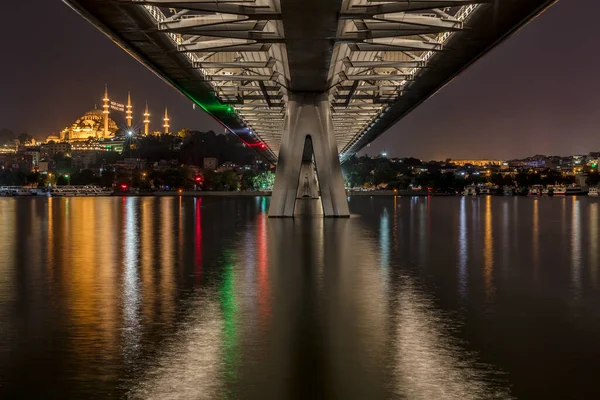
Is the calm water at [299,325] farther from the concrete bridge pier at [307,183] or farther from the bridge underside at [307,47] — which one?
the concrete bridge pier at [307,183]

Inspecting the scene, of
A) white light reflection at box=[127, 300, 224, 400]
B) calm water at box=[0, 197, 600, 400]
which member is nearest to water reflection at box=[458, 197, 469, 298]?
calm water at box=[0, 197, 600, 400]

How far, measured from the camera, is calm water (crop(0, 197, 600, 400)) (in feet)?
25.6

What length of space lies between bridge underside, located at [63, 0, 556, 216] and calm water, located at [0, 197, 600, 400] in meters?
7.09

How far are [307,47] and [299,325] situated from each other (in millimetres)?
17538

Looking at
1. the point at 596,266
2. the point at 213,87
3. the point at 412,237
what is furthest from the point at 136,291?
the point at 213,87

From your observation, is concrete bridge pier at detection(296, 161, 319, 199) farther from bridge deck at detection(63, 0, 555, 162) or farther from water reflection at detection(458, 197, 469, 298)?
water reflection at detection(458, 197, 469, 298)

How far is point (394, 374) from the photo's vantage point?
26.6ft

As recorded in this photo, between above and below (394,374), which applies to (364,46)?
above

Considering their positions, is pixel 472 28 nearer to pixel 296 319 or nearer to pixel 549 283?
pixel 549 283

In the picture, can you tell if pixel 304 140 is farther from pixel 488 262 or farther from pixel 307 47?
pixel 488 262

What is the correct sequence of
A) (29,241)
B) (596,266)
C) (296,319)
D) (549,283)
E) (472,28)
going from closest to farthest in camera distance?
1. (296,319)
2. (549,283)
3. (596,266)
4. (472,28)
5. (29,241)

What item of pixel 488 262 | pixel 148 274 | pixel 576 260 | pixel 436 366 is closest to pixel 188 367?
pixel 436 366

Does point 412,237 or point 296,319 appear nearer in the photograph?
point 296,319

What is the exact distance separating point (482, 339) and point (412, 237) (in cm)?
2022
